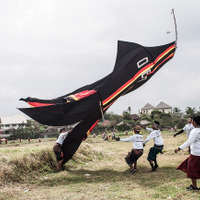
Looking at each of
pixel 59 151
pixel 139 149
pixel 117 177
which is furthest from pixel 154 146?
pixel 59 151

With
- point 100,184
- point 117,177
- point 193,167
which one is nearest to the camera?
point 193,167

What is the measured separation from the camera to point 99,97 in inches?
327

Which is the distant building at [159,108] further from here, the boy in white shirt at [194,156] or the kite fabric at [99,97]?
the boy in white shirt at [194,156]

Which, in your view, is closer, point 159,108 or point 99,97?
point 99,97

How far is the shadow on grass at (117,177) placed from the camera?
6469 mm

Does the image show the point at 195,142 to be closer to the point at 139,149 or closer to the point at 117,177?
the point at 139,149

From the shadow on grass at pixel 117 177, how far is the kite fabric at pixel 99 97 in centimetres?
110

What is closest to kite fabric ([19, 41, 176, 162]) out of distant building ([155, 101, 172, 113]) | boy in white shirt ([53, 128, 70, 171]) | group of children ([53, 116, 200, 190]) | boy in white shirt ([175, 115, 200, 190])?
boy in white shirt ([53, 128, 70, 171])

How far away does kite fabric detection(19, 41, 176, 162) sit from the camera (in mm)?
8055

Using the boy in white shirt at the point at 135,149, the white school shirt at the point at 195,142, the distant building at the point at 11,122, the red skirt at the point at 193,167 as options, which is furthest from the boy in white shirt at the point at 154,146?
the distant building at the point at 11,122

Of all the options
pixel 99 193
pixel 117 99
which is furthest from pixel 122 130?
pixel 99 193

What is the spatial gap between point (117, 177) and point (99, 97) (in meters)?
2.91

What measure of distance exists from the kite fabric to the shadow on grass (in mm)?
1102

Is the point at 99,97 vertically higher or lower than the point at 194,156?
higher
